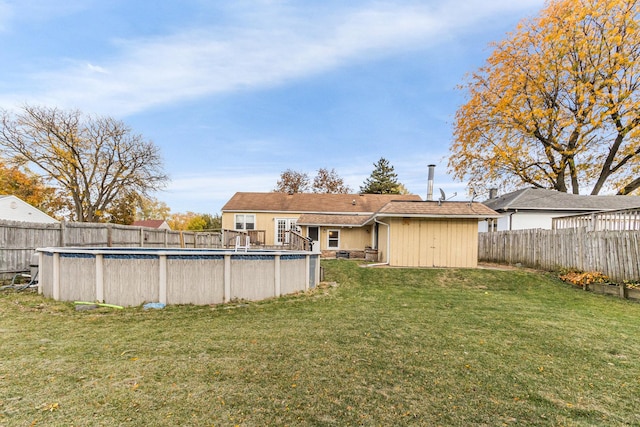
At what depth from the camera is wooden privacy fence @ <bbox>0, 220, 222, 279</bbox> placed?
26.8ft

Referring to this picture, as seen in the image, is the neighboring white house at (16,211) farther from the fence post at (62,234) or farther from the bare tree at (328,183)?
the bare tree at (328,183)

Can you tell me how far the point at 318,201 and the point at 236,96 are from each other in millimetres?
10678

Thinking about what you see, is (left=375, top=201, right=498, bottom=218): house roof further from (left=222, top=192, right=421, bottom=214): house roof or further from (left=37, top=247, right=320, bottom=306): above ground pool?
(left=222, top=192, right=421, bottom=214): house roof

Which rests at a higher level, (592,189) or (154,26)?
(154,26)

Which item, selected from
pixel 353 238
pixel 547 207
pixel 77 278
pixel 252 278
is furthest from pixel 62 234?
pixel 547 207

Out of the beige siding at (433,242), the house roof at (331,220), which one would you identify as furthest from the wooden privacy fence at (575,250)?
the house roof at (331,220)

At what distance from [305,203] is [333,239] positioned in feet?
20.7

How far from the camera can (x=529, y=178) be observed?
69.6 ft

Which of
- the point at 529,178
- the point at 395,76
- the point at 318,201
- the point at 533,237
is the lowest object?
the point at 533,237

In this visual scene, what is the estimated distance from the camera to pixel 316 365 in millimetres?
3357

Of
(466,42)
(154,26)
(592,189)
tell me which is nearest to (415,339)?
(154,26)

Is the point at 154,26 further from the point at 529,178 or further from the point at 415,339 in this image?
the point at 529,178

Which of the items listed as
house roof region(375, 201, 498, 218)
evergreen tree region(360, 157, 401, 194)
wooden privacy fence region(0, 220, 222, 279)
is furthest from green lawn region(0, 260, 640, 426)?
evergreen tree region(360, 157, 401, 194)

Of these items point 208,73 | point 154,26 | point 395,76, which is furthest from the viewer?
point 395,76
